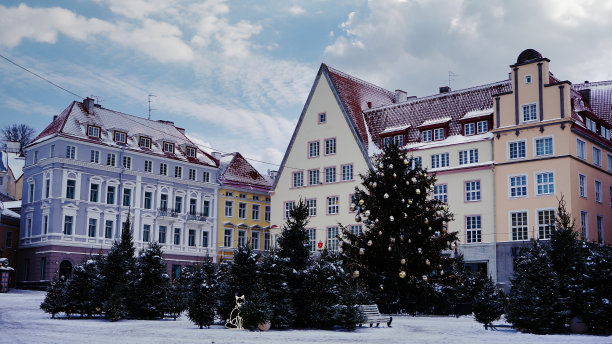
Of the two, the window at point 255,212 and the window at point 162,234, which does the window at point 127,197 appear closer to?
the window at point 162,234

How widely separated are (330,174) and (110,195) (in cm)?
2143

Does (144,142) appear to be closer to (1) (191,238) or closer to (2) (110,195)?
(2) (110,195)

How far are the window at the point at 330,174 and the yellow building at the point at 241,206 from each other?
56.6 ft

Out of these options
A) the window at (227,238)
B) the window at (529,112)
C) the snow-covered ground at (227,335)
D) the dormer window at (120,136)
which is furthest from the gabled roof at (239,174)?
the snow-covered ground at (227,335)

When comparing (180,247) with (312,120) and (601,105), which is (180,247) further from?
(601,105)

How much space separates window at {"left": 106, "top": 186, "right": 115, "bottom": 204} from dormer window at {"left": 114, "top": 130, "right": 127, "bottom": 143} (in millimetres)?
4638

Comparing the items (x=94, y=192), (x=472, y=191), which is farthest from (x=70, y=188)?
(x=472, y=191)

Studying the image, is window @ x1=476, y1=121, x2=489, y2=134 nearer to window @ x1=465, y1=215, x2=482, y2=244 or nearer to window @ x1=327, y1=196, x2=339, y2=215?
window @ x1=465, y1=215, x2=482, y2=244

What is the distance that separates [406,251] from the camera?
106 ft

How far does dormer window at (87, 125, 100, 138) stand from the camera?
61.6 m

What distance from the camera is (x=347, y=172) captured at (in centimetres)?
5672

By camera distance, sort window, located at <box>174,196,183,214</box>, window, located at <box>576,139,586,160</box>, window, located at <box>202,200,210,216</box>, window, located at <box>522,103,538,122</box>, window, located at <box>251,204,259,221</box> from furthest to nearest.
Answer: window, located at <box>251,204,259,221</box>, window, located at <box>202,200,210,216</box>, window, located at <box>174,196,183,214</box>, window, located at <box>522,103,538,122</box>, window, located at <box>576,139,586,160</box>

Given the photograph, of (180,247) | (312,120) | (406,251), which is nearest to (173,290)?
(406,251)

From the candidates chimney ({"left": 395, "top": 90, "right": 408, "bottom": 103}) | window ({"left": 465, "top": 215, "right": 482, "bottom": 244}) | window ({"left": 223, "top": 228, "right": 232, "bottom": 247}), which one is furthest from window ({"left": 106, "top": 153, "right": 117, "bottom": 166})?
window ({"left": 465, "top": 215, "right": 482, "bottom": 244})
